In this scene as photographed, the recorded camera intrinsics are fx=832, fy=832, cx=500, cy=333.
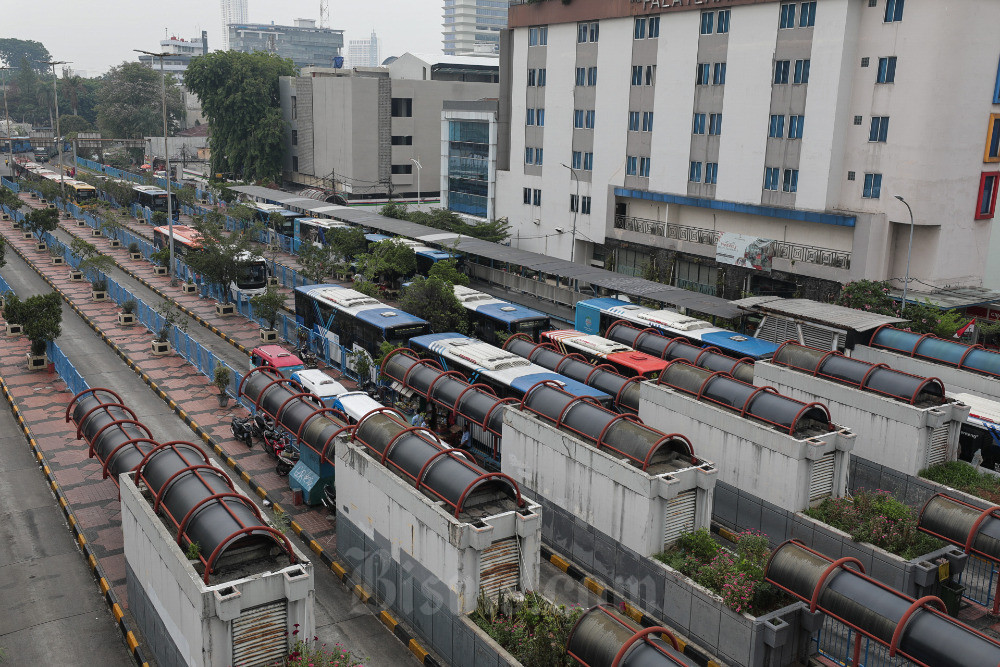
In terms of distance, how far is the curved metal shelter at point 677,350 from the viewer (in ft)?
89.1

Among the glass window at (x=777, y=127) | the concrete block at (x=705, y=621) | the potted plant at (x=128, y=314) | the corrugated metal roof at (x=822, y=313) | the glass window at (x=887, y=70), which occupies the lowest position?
the concrete block at (x=705, y=621)

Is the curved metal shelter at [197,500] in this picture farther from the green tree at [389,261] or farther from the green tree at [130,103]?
the green tree at [130,103]

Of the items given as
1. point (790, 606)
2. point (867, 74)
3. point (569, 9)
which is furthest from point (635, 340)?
point (569, 9)

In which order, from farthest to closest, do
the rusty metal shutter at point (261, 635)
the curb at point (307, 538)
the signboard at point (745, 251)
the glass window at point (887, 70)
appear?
the signboard at point (745, 251)
the glass window at point (887, 70)
the curb at point (307, 538)
the rusty metal shutter at point (261, 635)

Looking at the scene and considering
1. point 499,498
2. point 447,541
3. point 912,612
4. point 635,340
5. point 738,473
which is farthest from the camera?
point 635,340

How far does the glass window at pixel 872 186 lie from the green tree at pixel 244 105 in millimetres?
69306

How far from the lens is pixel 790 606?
50.6 feet

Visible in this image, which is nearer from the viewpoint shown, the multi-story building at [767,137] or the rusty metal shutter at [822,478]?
the rusty metal shutter at [822,478]

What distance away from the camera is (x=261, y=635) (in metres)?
13.2

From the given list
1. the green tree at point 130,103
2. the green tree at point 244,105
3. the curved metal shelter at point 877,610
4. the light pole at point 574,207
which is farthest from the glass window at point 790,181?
the green tree at point 130,103

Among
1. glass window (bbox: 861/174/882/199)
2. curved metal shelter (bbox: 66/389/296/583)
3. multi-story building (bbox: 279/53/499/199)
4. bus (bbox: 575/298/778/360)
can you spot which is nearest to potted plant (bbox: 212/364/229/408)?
curved metal shelter (bbox: 66/389/296/583)

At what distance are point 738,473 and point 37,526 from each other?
58.3 feet

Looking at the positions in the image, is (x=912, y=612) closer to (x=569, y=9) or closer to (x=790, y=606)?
(x=790, y=606)

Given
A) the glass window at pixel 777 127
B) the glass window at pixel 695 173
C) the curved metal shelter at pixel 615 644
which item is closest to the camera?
the curved metal shelter at pixel 615 644
